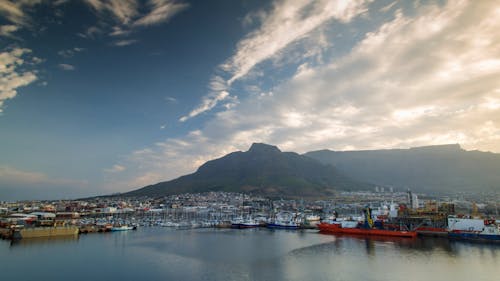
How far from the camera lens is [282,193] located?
147000 millimetres

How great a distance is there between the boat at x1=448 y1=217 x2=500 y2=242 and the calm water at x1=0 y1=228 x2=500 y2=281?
200 inches

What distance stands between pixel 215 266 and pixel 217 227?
54.3 m

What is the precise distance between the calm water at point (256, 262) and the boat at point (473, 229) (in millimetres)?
5086

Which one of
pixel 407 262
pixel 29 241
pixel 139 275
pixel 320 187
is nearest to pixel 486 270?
pixel 407 262

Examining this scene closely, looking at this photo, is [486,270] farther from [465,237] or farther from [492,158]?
[492,158]

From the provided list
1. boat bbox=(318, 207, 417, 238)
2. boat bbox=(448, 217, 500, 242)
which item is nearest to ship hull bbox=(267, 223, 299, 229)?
boat bbox=(318, 207, 417, 238)

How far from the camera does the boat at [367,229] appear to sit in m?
54.9

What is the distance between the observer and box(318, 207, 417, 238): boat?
180 ft

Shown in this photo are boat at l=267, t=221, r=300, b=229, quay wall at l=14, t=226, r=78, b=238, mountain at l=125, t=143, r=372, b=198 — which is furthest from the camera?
mountain at l=125, t=143, r=372, b=198

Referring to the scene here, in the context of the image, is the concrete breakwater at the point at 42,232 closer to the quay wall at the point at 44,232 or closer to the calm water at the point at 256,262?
the quay wall at the point at 44,232

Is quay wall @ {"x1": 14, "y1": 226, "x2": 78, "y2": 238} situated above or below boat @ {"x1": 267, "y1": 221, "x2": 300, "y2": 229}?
above

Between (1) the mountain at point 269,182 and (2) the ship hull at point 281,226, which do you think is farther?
(1) the mountain at point 269,182

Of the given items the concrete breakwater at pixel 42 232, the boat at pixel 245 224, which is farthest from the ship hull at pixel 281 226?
the concrete breakwater at pixel 42 232

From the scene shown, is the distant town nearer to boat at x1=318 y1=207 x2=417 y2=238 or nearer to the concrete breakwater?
boat at x1=318 y1=207 x2=417 y2=238
